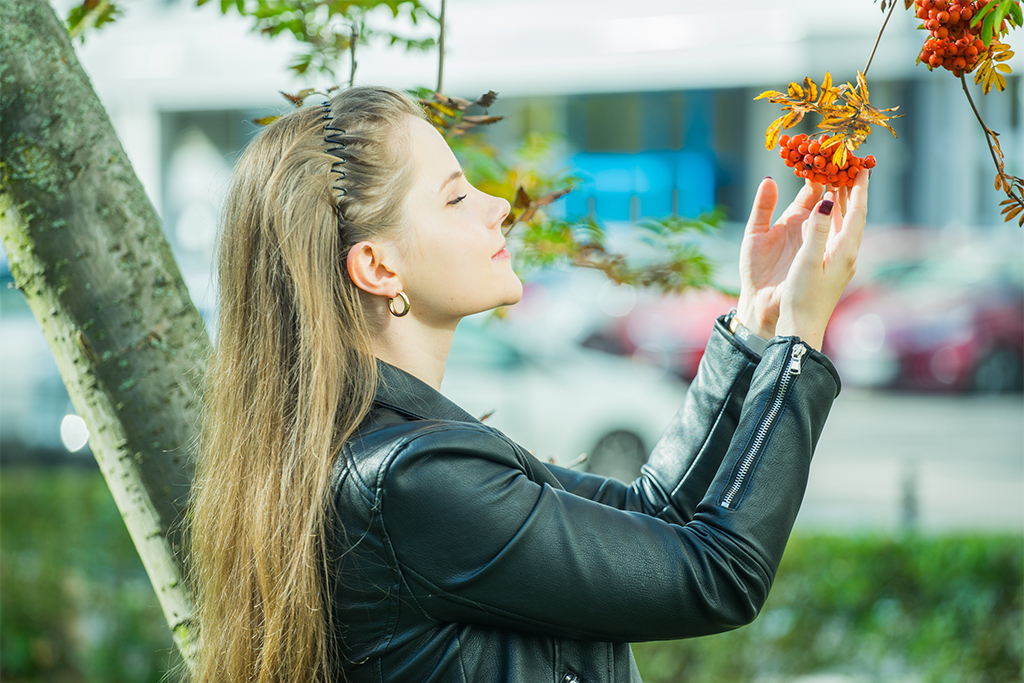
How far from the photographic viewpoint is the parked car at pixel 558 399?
658 cm

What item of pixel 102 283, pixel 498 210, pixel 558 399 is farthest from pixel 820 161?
pixel 558 399

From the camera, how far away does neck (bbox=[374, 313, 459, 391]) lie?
4.16 ft

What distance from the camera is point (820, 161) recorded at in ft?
3.78

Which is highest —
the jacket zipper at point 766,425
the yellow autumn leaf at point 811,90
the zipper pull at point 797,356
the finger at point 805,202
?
the yellow autumn leaf at point 811,90

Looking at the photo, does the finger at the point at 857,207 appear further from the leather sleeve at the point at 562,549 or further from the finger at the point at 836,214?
the leather sleeve at the point at 562,549

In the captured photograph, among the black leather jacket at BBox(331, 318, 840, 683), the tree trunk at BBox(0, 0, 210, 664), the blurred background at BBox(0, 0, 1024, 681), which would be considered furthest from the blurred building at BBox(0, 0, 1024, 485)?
the black leather jacket at BBox(331, 318, 840, 683)

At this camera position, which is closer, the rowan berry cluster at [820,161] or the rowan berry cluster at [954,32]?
the rowan berry cluster at [954,32]

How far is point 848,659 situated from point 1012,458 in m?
5.79

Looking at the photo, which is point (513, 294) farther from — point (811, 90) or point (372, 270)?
point (811, 90)

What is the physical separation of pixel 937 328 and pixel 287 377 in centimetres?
987

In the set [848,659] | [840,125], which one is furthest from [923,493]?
[840,125]

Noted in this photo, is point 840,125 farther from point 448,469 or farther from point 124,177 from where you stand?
point 124,177

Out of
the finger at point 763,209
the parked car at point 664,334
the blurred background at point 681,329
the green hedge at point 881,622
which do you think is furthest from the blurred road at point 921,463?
the finger at point 763,209

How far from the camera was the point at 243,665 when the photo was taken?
1.19 meters
